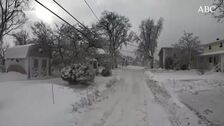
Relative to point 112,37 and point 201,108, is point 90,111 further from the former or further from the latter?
point 112,37

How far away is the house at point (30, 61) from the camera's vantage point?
21.4 metres

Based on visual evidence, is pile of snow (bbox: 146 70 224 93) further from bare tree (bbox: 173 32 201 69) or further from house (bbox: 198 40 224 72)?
bare tree (bbox: 173 32 201 69)

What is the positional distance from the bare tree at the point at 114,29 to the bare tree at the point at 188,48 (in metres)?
14.4

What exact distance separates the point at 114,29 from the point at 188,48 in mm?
17642

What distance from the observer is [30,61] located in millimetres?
21484

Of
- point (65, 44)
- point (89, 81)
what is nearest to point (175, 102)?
point (89, 81)

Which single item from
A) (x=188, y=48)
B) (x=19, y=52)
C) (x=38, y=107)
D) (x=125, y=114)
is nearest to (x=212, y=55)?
(x=188, y=48)

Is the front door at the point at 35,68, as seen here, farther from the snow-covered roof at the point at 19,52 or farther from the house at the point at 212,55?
the house at the point at 212,55

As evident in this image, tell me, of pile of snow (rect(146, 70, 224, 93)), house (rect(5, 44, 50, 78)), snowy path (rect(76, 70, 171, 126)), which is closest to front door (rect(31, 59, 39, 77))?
house (rect(5, 44, 50, 78))

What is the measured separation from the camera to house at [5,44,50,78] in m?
21.4

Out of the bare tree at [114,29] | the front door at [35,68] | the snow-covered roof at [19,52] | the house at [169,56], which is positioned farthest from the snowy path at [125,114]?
the bare tree at [114,29]

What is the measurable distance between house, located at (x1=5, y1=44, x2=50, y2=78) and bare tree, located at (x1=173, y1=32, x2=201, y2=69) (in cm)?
2112

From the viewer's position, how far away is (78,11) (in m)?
12.8

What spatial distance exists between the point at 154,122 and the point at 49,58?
1942 centimetres
